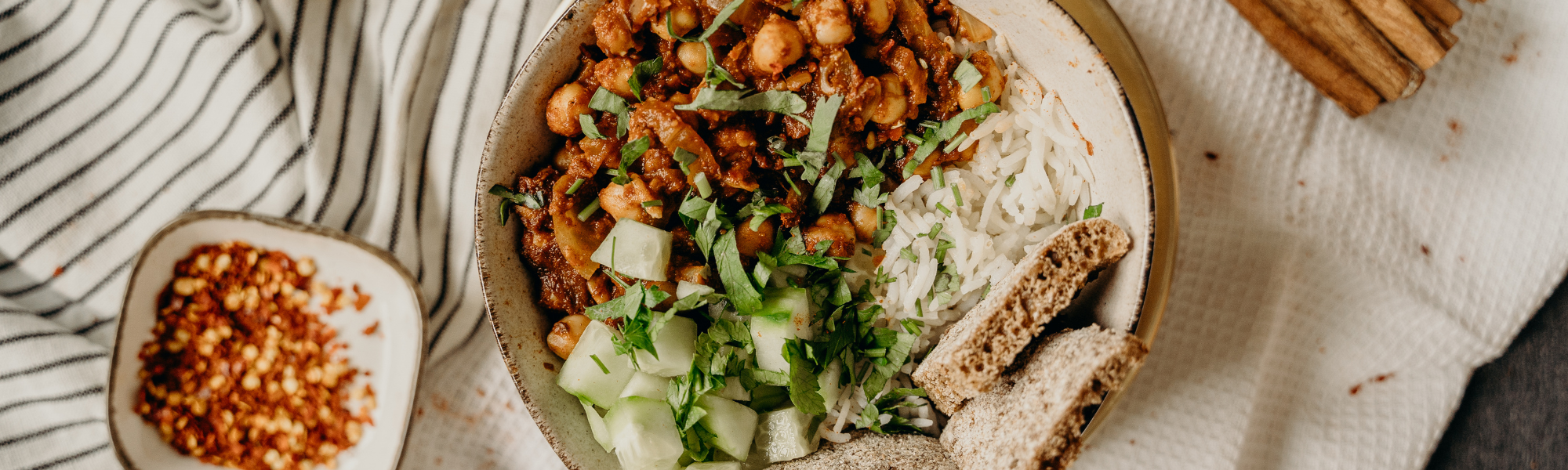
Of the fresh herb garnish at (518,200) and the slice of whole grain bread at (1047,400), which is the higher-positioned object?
the fresh herb garnish at (518,200)

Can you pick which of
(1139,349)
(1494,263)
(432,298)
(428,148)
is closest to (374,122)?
(428,148)

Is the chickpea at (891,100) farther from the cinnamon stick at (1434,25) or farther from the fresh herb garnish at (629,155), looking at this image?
the cinnamon stick at (1434,25)

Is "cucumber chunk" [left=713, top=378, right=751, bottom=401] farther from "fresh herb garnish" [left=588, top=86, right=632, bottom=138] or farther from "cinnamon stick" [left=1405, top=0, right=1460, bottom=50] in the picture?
"cinnamon stick" [left=1405, top=0, right=1460, bottom=50]

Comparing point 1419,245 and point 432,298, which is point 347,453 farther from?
point 1419,245

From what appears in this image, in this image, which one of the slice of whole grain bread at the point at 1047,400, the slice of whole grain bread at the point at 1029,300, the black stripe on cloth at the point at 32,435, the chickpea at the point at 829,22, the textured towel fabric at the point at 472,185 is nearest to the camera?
Result: the slice of whole grain bread at the point at 1047,400

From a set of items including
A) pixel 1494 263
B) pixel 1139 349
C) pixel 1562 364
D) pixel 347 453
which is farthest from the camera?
pixel 347 453

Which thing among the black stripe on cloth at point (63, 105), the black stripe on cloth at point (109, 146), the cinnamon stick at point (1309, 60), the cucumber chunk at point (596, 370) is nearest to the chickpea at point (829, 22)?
the cucumber chunk at point (596, 370)

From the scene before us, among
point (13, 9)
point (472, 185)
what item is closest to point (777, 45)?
point (472, 185)
